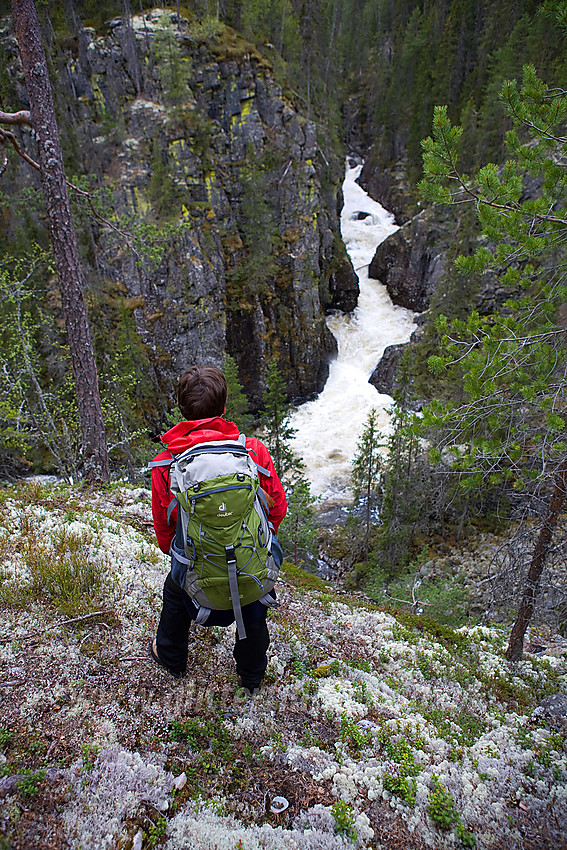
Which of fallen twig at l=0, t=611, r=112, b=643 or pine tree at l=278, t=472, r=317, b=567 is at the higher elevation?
fallen twig at l=0, t=611, r=112, b=643

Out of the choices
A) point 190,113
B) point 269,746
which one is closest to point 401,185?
point 190,113

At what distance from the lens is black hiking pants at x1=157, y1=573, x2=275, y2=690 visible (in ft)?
9.78

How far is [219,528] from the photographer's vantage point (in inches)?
97.3

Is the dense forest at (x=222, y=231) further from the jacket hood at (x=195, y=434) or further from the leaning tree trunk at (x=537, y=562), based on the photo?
the jacket hood at (x=195, y=434)

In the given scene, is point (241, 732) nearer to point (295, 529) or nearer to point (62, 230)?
point (62, 230)

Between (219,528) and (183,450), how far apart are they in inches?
22.2

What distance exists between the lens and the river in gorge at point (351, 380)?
2355cm

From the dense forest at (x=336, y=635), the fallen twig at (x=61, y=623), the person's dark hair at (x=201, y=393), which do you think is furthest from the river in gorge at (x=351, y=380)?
the person's dark hair at (x=201, y=393)

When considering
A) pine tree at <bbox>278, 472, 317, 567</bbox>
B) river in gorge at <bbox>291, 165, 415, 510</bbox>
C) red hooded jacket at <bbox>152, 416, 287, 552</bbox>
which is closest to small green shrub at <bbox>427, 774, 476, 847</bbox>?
red hooded jacket at <bbox>152, 416, 287, 552</bbox>

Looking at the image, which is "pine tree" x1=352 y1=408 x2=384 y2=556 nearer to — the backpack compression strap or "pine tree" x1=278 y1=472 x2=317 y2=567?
"pine tree" x1=278 y1=472 x2=317 y2=567

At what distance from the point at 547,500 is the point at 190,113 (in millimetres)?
32847

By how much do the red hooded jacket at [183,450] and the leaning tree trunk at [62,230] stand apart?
5.33m

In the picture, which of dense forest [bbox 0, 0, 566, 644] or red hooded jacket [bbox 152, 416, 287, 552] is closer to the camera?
red hooded jacket [bbox 152, 416, 287, 552]

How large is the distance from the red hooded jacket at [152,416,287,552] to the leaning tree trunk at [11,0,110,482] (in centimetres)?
533
